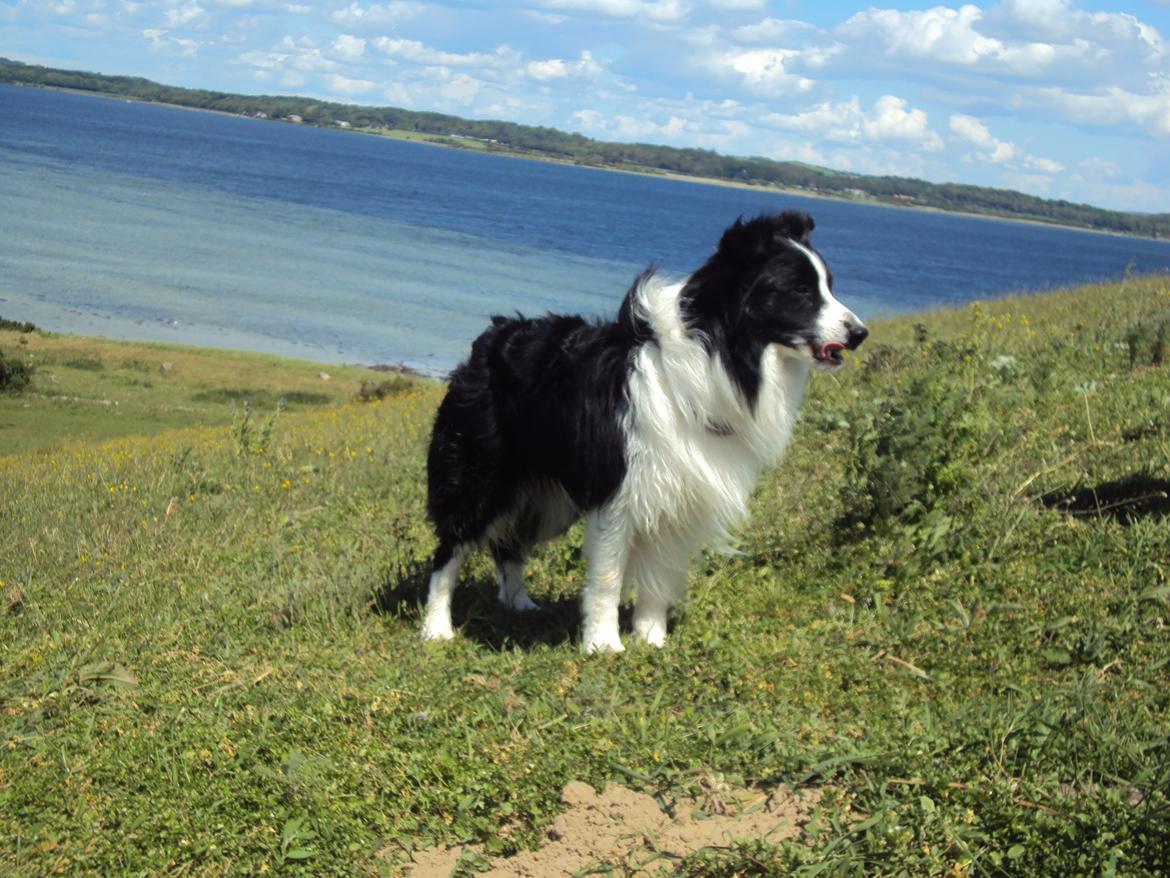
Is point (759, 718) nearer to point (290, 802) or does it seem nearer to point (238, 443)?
point (290, 802)

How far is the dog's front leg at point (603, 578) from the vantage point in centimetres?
599

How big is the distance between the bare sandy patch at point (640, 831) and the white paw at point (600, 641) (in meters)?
1.63

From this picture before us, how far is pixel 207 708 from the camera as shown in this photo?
5488 mm

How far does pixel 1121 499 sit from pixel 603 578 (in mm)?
3050

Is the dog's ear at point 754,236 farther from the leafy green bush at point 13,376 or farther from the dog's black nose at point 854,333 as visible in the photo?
the leafy green bush at point 13,376

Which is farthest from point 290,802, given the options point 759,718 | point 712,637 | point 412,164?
point 412,164

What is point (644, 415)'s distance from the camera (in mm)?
5754

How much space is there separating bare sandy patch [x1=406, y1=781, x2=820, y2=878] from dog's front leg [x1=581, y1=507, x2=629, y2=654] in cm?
162

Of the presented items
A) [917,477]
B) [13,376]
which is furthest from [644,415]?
[13,376]

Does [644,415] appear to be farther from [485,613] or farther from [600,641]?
[485,613]

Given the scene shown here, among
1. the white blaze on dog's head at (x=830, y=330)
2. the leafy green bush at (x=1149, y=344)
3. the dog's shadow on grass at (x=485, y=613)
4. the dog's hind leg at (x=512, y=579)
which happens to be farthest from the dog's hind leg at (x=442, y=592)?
the leafy green bush at (x=1149, y=344)

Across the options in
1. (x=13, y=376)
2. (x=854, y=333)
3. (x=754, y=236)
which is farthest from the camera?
(x=13, y=376)

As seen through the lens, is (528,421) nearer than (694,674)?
No

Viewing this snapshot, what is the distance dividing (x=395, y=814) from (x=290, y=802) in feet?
1.37
